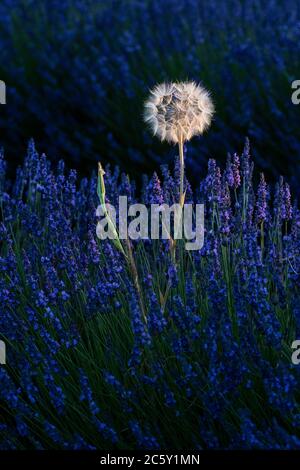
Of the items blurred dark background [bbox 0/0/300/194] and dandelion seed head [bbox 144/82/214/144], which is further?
blurred dark background [bbox 0/0/300/194]

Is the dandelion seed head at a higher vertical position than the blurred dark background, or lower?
lower

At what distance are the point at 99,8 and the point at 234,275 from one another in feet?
15.5

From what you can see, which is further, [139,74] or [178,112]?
[139,74]

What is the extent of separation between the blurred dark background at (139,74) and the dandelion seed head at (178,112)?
2057 millimetres

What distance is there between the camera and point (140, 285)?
3404 mm

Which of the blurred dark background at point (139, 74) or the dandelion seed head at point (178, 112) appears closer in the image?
the dandelion seed head at point (178, 112)

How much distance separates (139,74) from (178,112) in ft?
10.2

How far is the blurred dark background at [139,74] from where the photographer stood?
5848 millimetres

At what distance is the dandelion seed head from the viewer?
10.9ft

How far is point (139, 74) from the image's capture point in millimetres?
Result: 6371

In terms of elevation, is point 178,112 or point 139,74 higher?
point 139,74

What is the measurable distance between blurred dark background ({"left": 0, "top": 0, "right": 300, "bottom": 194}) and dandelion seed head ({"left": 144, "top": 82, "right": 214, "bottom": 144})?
206 cm

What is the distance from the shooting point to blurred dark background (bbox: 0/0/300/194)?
230 inches
